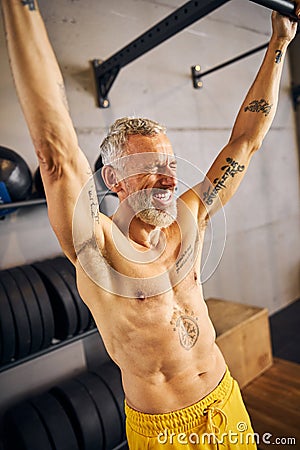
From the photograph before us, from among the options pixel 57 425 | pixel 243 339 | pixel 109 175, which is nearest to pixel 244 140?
pixel 109 175

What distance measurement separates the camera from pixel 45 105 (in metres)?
0.76

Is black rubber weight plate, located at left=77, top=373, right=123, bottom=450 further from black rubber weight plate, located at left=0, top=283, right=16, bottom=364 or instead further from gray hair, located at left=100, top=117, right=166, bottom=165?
gray hair, located at left=100, top=117, right=166, bottom=165

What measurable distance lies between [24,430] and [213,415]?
3.71 feet

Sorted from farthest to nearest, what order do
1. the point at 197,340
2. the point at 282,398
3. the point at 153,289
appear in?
the point at 282,398 → the point at 197,340 → the point at 153,289

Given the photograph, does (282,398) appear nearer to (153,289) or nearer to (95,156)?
(153,289)

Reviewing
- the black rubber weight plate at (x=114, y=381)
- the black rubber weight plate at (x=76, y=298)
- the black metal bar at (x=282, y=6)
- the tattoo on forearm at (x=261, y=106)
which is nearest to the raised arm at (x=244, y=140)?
the tattoo on forearm at (x=261, y=106)

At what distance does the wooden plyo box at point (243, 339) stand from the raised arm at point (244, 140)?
1442mm

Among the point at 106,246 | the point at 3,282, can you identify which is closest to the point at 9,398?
the point at 3,282

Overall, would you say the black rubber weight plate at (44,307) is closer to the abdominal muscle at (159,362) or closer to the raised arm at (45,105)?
the abdominal muscle at (159,362)

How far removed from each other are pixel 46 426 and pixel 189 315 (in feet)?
3.85

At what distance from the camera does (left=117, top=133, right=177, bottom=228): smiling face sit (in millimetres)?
1139

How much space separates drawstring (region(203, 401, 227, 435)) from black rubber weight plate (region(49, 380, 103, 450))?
96cm

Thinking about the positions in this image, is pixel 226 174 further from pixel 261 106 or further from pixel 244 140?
pixel 261 106

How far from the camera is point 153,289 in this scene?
3.91 feet
